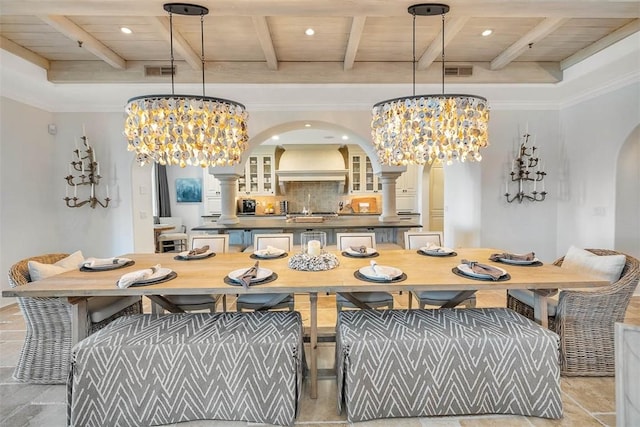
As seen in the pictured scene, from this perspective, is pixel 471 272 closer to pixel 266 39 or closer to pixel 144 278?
pixel 144 278

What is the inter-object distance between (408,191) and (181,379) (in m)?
6.83

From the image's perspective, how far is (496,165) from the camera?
4.45 meters

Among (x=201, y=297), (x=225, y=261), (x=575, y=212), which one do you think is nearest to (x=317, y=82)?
(x=225, y=261)

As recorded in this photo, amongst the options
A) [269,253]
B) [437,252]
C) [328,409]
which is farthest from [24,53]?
[437,252]

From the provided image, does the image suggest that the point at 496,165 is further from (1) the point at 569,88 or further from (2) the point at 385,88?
(2) the point at 385,88

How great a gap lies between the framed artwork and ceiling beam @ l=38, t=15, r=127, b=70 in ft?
15.0

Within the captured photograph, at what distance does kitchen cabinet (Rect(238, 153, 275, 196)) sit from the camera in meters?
7.65

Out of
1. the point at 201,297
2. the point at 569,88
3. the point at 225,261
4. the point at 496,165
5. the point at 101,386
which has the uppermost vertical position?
the point at 569,88

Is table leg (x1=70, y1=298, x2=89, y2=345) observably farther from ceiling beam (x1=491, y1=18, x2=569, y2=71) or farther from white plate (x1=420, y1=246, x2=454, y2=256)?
ceiling beam (x1=491, y1=18, x2=569, y2=71)

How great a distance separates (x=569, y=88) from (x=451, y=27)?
235 cm

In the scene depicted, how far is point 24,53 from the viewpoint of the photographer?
3.11m

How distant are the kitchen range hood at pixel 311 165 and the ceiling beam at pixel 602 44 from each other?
15.0ft

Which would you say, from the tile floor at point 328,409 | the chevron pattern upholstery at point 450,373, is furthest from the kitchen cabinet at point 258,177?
the chevron pattern upholstery at point 450,373

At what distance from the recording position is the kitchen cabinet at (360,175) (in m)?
7.73
